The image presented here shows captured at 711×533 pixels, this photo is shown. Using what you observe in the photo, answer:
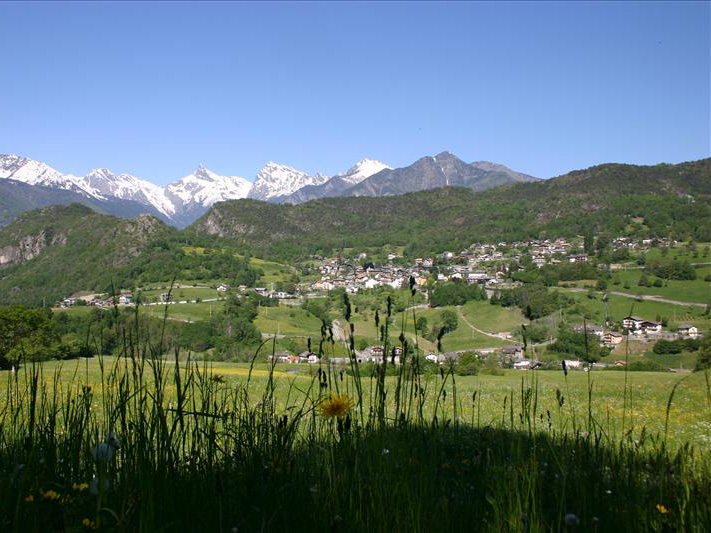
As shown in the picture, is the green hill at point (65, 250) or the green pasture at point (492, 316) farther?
the green hill at point (65, 250)

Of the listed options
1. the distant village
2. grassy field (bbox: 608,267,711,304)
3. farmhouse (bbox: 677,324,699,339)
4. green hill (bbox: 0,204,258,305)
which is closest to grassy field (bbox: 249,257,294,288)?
green hill (bbox: 0,204,258,305)

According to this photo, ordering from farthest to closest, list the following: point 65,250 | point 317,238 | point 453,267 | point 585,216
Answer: point 317,238, point 585,216, point 65,250, point 453,267

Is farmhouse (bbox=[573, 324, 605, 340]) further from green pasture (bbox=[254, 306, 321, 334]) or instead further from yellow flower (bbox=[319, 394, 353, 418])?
green pasture (bbox=[254, 306, 321, 334])

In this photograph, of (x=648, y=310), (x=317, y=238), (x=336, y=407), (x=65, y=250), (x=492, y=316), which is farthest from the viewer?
(x=317, y=238)

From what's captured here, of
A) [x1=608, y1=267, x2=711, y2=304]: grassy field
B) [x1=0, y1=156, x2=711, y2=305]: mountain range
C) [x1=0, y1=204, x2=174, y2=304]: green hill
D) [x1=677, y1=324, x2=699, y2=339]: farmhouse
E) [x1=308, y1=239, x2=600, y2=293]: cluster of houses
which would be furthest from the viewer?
[x1=0, y1=156, x2=711, y2=305]: mountain range

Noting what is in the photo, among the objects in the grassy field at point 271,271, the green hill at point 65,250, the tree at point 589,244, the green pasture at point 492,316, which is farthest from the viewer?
the tree at point 589,244

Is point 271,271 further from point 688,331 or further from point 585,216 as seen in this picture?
point 688,331

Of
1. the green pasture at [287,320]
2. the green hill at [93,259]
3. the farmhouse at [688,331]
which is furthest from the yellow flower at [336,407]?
the green hill at [93,259]

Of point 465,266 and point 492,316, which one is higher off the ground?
point 465,266

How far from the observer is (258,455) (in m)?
1.97

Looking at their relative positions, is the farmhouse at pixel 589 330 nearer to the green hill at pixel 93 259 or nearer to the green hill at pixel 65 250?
the green hill at pixel 93 259

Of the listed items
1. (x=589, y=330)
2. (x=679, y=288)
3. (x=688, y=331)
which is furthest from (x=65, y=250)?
(x=688, y=331)

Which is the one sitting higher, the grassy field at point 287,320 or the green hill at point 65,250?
the green hill at point 65,250

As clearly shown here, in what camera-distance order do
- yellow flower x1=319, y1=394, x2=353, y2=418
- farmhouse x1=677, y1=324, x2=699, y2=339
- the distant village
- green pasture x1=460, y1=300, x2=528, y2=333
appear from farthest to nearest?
the distant village → green pasture x1=460, y1=300, x2=528, y2=333 → farmhouse x1=677, y1=324, x2=699, y2=339 → yellow flower x1=319, y1=394, x2=353, y2=418
